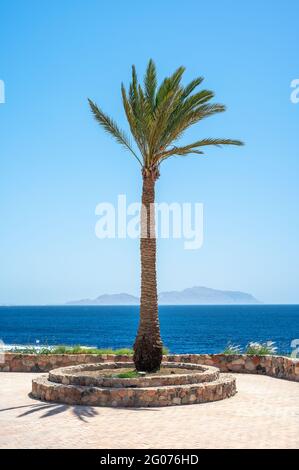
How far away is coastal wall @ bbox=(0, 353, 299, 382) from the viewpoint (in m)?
19.0

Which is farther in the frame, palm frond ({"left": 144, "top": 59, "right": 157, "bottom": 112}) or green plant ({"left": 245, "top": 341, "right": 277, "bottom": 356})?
green plant ({"left": 245, "top": 341, "right": 277, "bottom": 356})

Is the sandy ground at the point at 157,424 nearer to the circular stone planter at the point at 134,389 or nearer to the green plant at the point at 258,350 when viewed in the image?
the circular stone planter at the point at 134,389

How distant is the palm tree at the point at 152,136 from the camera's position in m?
16.0

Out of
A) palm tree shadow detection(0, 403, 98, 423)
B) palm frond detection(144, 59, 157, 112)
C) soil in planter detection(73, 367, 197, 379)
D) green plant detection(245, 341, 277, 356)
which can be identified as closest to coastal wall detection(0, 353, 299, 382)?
green plant detection(245, 341, 277, 356)

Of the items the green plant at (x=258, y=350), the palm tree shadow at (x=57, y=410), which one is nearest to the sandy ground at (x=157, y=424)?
the palm tree shadow at (x=57, y=410)

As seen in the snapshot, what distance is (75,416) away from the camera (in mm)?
11750

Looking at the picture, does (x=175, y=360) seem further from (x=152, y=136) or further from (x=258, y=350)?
(x=152, y=136)

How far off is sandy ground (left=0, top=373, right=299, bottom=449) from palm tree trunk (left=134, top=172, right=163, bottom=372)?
2609mm

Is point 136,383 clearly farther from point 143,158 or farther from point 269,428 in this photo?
point 143,158

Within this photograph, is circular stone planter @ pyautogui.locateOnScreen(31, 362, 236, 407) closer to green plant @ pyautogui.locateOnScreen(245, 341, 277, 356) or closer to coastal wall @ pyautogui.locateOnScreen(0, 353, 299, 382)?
coastal wall @ pyautogui.locateOnScreen(0, 353, 299, 382)

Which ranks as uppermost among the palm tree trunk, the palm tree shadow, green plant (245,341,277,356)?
the palm tree trunk

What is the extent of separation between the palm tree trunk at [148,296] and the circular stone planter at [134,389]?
1330 millimetres
